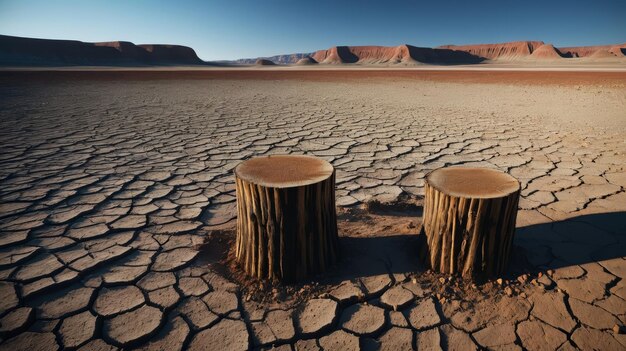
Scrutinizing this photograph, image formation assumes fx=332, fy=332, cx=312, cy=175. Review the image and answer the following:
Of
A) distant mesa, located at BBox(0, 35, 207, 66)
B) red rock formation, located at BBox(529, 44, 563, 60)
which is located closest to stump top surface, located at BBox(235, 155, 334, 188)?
distant mesa, located at BBox(0, 35, 207, 66)

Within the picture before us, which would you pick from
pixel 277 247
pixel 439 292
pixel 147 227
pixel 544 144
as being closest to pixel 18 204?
pixel 147 227

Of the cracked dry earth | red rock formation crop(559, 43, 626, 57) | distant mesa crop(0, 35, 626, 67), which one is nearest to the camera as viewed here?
the cracked dry earth

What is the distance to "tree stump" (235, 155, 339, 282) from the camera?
141cm

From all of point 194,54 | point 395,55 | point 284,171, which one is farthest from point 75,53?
point 395,55

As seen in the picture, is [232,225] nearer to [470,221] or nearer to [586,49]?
[470,221]

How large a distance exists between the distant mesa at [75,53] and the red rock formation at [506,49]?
93.8m

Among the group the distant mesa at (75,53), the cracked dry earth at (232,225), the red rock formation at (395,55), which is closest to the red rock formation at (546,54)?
the red rock formation at (395,55)

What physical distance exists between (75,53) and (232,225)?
71678 millimetres

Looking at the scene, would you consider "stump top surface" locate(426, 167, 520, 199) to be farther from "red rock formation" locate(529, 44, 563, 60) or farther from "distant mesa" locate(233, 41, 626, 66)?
"red rock formation" locate(529, 44, 563, 60)

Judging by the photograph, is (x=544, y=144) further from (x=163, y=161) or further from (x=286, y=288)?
(x=163, y=161)

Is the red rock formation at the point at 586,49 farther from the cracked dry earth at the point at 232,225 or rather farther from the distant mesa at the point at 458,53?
the cracked dry earth at the point at 232,225

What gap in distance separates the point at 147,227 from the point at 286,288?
112 centimetres

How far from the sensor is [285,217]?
143 centimetres

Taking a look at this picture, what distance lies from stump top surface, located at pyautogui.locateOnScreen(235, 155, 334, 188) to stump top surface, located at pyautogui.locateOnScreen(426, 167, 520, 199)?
20.2 inches
